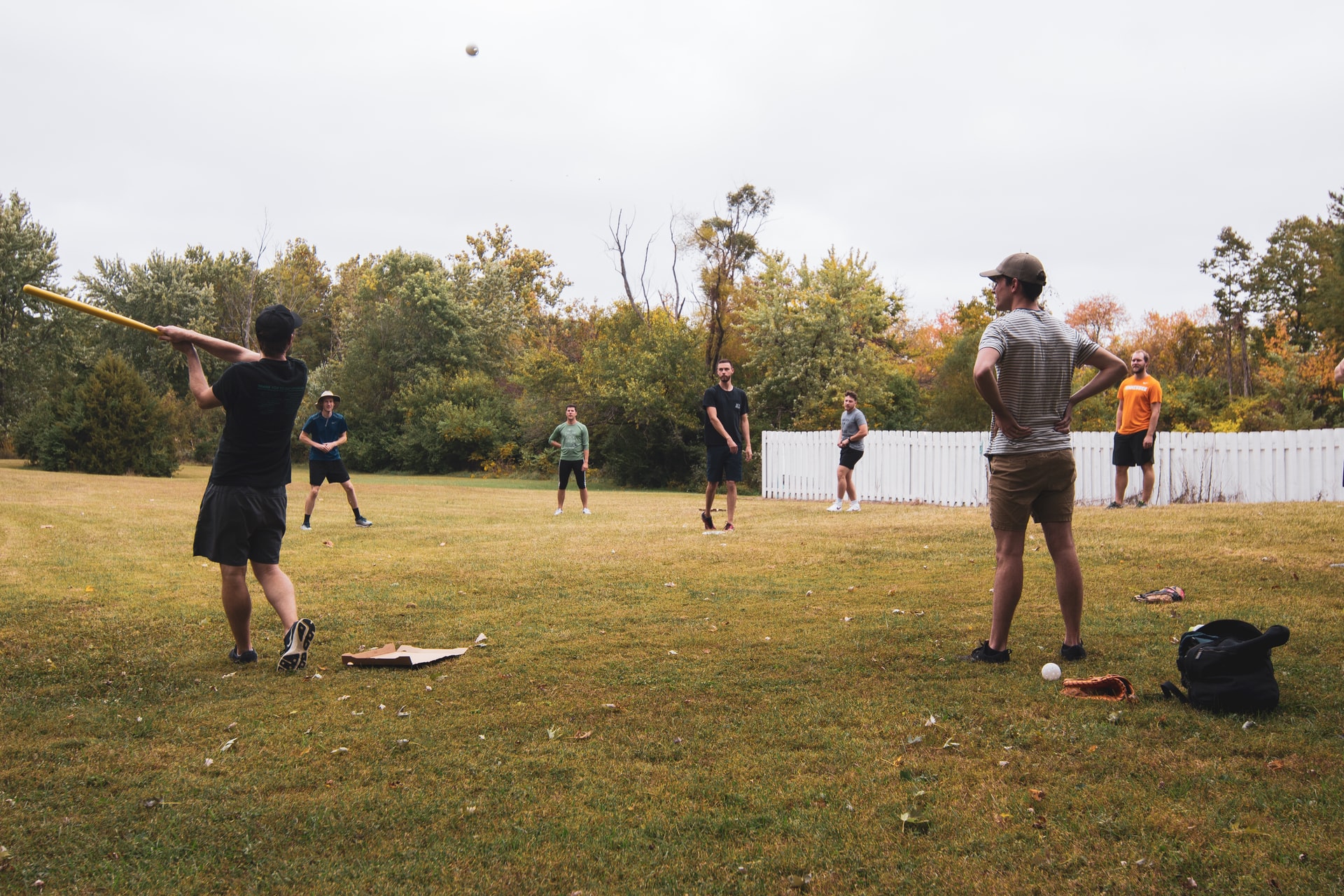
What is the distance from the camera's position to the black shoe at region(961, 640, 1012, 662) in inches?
206

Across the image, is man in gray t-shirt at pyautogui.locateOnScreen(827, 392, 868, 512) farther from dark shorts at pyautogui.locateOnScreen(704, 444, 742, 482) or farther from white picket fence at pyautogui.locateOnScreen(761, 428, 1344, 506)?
dark shorts at pyautogui.locateOnScreen(704, 444, 742, 482)

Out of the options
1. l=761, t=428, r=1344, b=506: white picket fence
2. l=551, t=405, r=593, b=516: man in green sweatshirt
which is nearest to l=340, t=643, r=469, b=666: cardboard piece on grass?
l=761, t=428, r=1344, b=506: white picket fence

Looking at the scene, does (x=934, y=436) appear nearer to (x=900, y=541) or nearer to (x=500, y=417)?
(x=900, y=541)

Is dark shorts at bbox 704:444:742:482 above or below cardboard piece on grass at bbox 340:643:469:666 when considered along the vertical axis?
above

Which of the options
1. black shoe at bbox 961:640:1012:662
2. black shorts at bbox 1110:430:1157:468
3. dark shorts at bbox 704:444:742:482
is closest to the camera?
black shoe at bbox 961:640:1012:662

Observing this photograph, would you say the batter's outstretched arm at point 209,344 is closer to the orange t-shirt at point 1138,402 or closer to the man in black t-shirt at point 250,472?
the man in black t-shirt at point 250,472

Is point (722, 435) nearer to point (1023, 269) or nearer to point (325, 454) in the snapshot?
point (325, 454)

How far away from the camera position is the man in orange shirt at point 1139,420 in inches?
472

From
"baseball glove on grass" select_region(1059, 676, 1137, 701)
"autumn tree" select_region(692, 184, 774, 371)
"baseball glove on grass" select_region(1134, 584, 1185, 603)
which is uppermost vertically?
"autumn tree" select_region(692, 184, 774, 371)

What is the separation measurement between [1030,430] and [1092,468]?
13.5 metres

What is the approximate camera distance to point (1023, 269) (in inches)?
200

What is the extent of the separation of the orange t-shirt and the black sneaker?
1022 cm

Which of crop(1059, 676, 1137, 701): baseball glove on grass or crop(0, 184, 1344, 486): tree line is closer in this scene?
crop(1059, 676, 1137, 701): baseball glove on grass

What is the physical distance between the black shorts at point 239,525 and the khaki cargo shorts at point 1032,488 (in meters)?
4.03
